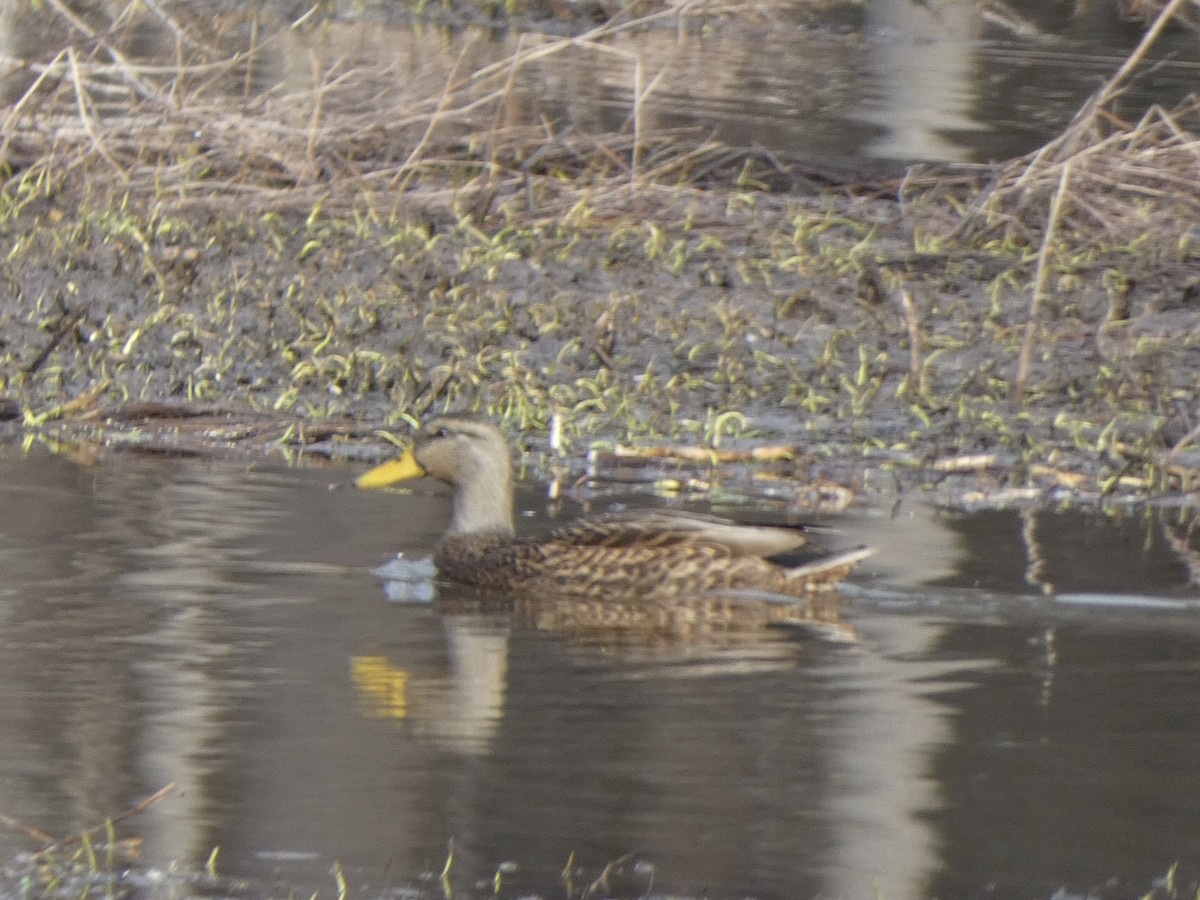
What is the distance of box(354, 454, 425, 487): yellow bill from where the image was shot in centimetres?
857

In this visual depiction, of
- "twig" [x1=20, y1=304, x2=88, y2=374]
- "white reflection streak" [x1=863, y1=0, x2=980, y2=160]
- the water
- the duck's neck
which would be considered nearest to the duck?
the duck's neck

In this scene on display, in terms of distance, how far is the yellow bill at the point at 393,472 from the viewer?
8570 mm

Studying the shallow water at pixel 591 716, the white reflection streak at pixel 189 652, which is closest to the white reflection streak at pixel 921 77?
the white reflection streak at pixel 189 652

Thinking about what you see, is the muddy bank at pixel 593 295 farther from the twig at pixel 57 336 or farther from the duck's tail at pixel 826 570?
the duck's tail at pixel 826 570

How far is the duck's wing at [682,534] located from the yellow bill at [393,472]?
2.68 feet

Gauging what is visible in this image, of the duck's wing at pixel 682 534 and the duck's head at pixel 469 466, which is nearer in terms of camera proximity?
the duck's wing at pixel 682 534

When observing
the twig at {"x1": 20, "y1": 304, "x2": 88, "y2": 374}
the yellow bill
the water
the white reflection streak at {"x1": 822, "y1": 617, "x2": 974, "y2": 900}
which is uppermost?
the water

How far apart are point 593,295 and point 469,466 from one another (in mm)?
3423

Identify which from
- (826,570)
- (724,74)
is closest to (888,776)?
(826,570)

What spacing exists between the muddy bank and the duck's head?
1.25 metres

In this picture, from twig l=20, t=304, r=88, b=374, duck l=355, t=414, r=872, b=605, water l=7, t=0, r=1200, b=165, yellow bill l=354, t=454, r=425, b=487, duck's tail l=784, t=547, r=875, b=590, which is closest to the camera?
duck's tail l=784, t=547, r=875, b=590

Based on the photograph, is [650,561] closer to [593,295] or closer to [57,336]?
[57,336]

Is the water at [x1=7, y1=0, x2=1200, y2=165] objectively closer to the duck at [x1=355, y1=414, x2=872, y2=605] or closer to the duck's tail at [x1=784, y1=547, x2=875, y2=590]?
the duck at [x1=355, y1=414, x2=872, y2=605]

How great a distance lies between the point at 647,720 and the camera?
604 cm
